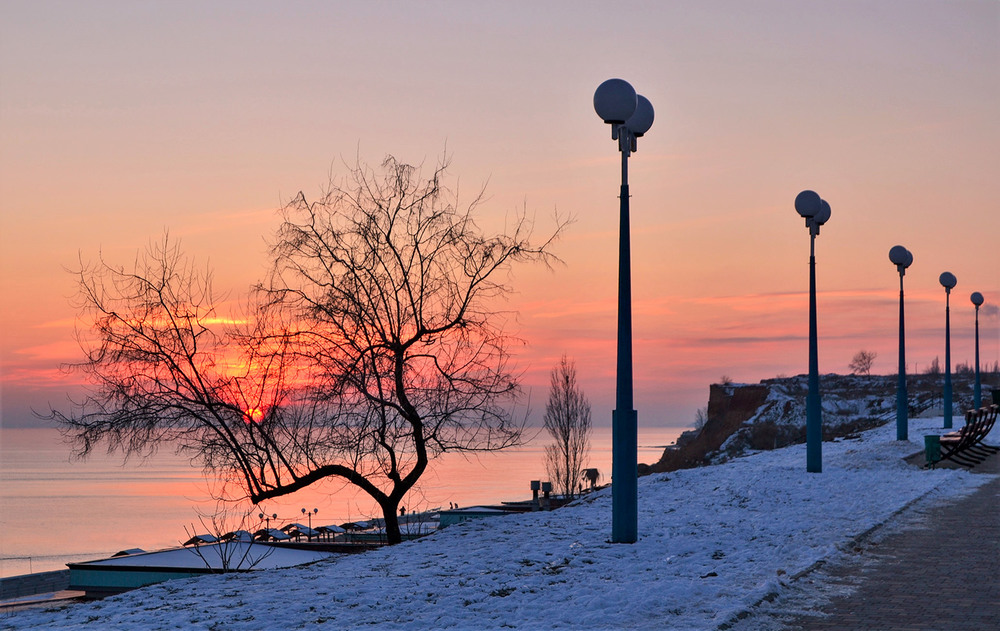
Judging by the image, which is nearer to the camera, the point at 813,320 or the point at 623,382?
Answer: the point at 623,382

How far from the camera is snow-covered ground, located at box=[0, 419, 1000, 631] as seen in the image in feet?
26.5

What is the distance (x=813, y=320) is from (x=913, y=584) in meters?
11.7

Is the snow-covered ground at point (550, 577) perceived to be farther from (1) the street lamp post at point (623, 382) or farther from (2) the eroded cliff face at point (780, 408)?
(2) the eroded cliff face at point (780, 408)

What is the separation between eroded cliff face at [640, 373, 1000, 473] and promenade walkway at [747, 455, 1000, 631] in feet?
199

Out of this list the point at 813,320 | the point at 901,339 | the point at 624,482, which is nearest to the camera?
the point at 624,482

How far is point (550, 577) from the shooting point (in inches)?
382

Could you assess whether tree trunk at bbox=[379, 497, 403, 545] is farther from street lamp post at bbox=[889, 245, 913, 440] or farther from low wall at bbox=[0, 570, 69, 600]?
low wall at bbox=[0, 570, 69, 600]

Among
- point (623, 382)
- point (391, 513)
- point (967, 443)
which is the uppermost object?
point (623, 382)

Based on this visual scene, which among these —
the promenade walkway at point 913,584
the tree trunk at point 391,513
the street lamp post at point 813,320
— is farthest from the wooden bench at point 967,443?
the tree trunk at point 391,513

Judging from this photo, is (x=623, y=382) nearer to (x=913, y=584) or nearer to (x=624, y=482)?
(x=624, y=482)

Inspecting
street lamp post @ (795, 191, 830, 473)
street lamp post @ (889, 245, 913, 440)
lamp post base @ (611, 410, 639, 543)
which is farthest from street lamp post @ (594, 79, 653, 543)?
street lamp post @ (889, 245, 913, 440)

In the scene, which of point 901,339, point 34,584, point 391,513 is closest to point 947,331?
point 901,339

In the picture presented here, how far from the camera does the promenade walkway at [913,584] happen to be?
758 centimetres

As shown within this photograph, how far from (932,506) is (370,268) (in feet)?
32.3
